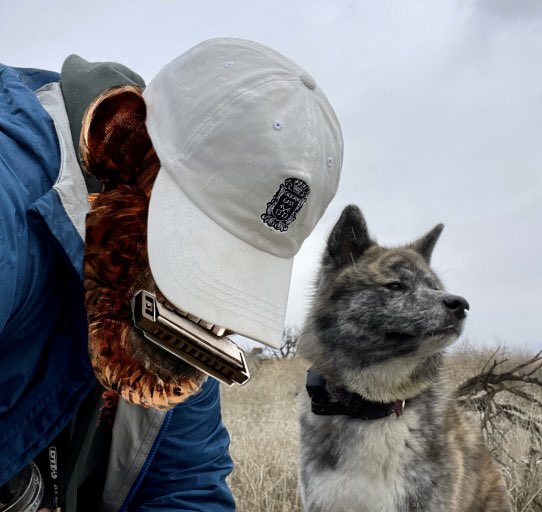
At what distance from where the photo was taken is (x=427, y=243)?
4.40m

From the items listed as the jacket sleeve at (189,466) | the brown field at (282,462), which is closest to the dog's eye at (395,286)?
the brown field at (282,462)

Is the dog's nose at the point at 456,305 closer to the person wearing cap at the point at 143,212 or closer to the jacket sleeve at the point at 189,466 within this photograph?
the jacket sleeve at the point at 189,466

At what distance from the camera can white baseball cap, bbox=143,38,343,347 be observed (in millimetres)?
1720

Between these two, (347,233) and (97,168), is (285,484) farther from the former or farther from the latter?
(97,168)

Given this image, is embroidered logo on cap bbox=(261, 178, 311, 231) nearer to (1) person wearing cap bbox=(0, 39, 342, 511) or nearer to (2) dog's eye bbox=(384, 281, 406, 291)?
(1) person wearing cap bbox=(0, 39, 342, 511)

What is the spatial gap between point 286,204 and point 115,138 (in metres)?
0.49


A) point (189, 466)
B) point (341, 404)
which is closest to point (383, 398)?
point (341, 404)

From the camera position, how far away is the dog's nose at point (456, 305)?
377 centimetres

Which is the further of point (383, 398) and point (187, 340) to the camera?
point (383, 398)

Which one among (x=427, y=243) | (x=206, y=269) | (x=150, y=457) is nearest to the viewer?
(x=206, y=269)

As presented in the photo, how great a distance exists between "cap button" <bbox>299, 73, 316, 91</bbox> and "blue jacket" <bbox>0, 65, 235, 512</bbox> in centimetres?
64

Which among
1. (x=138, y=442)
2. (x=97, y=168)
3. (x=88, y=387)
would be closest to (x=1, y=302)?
(x=97, y=168)

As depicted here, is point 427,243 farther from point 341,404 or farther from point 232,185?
point 232,185

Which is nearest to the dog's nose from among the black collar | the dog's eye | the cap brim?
the dog's eye
